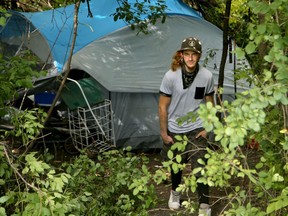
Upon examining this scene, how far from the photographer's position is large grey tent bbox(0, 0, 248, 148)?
783 cm

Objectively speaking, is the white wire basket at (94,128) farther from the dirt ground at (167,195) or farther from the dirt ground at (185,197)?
the dirt ground at (185,197)

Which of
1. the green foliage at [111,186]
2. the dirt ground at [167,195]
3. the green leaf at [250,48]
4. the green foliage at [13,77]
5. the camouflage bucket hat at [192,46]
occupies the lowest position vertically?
the dirt ground at [167,195]

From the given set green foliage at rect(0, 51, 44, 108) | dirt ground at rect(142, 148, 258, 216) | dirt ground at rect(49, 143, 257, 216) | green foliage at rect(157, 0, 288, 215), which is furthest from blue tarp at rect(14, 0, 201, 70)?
green foliage at rect(157, 0, 288, 215)

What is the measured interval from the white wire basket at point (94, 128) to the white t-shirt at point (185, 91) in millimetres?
2994

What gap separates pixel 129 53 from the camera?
26.6ft

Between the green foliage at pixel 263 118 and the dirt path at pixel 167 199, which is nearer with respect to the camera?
the green foliage at pixel 263 118

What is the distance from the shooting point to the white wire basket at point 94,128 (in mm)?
7844

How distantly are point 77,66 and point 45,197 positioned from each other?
516 cm

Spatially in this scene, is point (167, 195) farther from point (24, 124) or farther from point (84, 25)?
point (84, 25)

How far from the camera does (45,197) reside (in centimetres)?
262

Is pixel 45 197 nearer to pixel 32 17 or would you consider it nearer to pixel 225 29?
pixel 225 29

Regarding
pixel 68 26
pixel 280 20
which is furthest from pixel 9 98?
pixel 68 26

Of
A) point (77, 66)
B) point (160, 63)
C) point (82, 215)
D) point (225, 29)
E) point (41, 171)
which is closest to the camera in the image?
point (41, 171)

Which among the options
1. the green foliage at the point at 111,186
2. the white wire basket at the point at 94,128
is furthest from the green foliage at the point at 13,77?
the white wire basket at the point at 94,128
